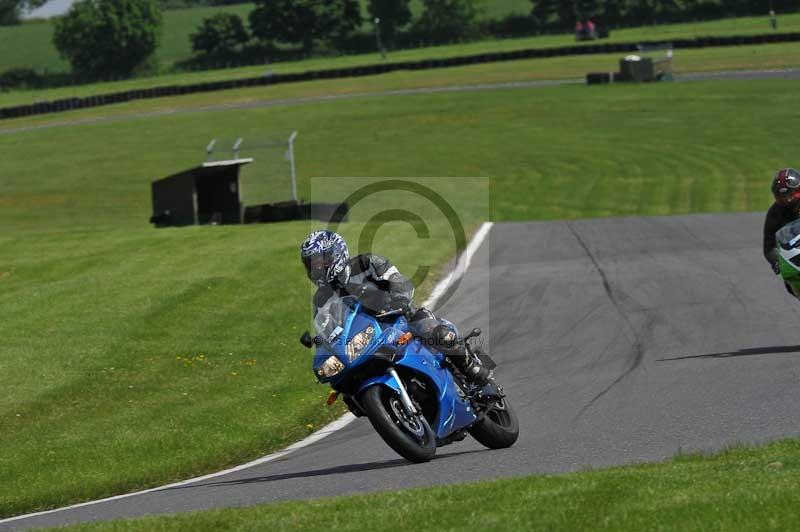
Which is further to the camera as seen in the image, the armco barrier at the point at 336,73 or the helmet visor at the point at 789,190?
the armco barrier at the point at 336,73

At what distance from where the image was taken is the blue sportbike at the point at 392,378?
8.57 meters

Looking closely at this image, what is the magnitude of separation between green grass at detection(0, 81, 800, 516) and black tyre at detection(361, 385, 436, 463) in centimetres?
256

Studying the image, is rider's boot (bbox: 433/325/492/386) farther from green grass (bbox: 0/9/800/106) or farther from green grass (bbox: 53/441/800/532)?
green grass (bbox: 0/9/800/106)

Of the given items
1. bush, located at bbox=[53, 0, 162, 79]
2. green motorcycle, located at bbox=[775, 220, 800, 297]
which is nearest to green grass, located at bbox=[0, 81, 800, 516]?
green motorcycle, located at bbox=[775, 220, 800, 297]

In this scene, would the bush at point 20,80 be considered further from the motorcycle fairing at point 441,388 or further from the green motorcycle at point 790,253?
the motorcycle fairing at point 441,388

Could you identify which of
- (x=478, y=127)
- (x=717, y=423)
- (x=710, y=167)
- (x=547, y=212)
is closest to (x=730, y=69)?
(x=478, y=127)

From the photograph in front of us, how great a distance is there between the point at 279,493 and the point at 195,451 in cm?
267

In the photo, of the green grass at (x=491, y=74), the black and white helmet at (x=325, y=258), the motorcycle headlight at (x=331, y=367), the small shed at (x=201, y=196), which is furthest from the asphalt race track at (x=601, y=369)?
the green grass at (x=491, y=74)

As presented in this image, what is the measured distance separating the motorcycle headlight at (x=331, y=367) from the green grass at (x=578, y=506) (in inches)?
46.6

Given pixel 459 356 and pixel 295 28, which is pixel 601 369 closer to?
pixel 459 356

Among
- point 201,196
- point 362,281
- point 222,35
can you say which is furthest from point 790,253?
point 222,35

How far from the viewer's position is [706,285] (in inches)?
711

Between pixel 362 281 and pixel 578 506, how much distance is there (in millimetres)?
2803

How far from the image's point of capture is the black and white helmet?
28.8 ft
